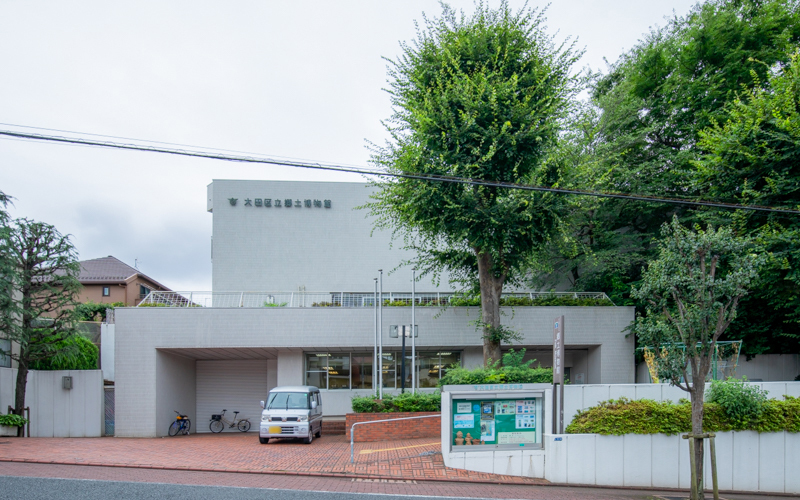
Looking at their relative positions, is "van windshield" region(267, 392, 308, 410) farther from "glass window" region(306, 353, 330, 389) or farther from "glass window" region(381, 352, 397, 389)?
"glass window" region(381, 352, 397, 389)

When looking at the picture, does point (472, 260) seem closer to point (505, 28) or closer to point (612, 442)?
point (505, 28)

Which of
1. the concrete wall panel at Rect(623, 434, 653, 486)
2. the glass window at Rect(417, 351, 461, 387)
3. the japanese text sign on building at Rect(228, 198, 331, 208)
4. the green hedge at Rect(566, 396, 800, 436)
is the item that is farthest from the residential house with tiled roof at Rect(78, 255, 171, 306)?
the concrete wall panel at Rect(623, 434, 653, 486)

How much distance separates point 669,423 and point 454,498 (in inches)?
194

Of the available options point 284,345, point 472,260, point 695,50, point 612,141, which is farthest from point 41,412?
point 695,50

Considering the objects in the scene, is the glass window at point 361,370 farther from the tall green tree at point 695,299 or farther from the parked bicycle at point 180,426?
the tall green tree at point 695,299

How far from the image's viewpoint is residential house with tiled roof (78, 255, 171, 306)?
32.7m

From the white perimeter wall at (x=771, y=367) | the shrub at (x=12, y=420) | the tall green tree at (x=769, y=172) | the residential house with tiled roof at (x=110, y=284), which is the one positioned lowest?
the shrub at (x=12, y=420)

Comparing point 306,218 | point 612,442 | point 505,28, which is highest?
point 505,28

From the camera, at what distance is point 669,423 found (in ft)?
37.4

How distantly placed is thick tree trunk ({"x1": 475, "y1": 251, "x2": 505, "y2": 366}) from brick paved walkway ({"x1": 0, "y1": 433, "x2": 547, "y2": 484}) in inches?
151

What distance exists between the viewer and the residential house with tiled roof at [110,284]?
107 feet

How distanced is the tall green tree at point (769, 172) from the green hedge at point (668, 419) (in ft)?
16.7

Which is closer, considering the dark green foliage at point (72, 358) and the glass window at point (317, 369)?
the dark green foliage at point (72, 358)

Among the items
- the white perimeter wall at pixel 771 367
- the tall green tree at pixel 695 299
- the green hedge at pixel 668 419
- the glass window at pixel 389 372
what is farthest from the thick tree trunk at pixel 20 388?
the white perimeter wall at pixel 771 367
